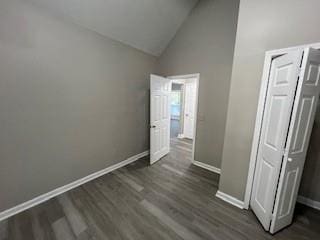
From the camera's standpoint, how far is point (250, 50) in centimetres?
165

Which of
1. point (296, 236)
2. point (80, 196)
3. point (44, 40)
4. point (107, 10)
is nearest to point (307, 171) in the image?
point (296, 236)

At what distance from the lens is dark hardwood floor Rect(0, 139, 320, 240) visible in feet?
4.97

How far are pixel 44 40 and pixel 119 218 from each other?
258 cm

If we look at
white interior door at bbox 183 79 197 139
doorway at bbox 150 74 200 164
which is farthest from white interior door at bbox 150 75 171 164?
white interior door at bbox 183 79 197 139

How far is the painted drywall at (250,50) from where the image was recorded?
4.46 feet

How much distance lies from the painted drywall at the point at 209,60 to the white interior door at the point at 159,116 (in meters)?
0.60

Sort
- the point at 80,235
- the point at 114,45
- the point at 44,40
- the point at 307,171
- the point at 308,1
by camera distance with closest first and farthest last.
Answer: the point at 308,1 → the point at 80,235 → the point at 44,40 → the point at 307,171 → the point at 114,45

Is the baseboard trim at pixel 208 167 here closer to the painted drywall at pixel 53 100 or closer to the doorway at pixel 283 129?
the doorway at pixel 283 129

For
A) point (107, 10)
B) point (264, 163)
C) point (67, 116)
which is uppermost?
point (107, 10)

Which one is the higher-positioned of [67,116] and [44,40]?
[44,40]

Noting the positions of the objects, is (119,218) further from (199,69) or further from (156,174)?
(199,69)

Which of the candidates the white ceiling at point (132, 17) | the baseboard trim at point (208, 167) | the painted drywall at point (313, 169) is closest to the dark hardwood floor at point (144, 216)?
the painted drywall at point (313, 169)

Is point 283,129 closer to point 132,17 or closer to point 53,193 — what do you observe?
point 132,17

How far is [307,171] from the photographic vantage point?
1968 mm
